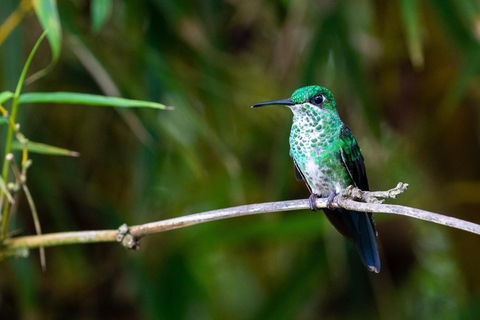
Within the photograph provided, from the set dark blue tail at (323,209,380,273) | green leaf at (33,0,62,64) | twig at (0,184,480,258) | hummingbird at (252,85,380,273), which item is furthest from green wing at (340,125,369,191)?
green leaf at (33,0,62,64)

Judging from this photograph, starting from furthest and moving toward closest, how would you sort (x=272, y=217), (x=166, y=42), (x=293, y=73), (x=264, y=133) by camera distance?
(x=264, y=133) → (x=293, y=73) → (x=272, y=217) → (x=166, y=42)

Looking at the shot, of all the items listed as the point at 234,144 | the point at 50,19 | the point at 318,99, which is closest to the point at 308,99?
the point at 318,99

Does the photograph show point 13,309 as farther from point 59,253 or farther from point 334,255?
point 334,255

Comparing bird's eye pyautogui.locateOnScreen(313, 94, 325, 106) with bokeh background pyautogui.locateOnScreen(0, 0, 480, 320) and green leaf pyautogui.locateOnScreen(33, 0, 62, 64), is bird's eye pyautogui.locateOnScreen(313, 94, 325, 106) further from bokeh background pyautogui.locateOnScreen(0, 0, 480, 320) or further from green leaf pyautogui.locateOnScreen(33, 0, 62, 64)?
bokeh background pyautogui.locateOnScreen(0, 0, 480, 320)

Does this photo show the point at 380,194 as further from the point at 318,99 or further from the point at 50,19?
the point at 50,19

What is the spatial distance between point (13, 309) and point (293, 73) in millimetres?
1652

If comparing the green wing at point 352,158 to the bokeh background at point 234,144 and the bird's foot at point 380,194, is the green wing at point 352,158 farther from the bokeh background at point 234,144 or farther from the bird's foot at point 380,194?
the bokeh background at point 234,144

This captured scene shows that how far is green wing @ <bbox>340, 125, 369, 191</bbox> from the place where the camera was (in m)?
1.07

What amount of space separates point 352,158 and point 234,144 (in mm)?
1491

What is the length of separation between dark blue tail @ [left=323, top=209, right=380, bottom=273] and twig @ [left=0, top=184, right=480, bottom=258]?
91 mm

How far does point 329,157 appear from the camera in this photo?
1083mm

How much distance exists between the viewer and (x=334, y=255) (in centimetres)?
238

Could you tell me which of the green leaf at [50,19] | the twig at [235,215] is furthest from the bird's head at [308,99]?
the green leaf at [50,19]

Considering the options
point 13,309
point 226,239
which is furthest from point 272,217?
point 13,309
